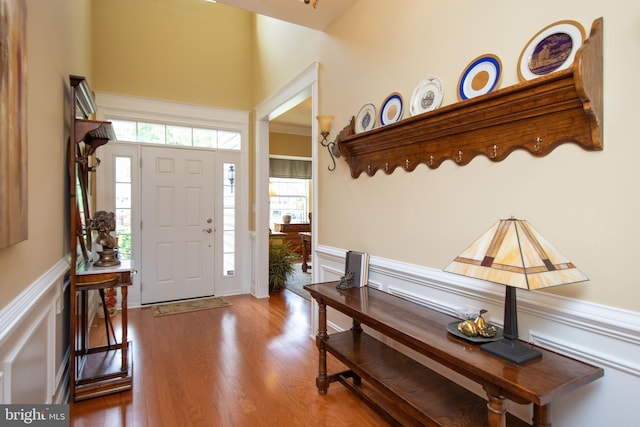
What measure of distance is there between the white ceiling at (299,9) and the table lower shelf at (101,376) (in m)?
2.80

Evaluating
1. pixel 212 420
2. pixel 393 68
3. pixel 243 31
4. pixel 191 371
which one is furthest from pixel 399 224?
pixel 243 31

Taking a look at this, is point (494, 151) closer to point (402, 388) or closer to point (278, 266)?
point (402, 388)

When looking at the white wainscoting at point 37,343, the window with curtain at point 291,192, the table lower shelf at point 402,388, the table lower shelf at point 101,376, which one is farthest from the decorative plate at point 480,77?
the window with curtain at point 291,192

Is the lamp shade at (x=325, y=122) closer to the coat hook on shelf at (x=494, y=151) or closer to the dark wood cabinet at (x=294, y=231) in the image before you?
the coat hook on shelf at (x=494, y=151)

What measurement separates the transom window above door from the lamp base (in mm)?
4215

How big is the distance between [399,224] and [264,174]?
2.84m

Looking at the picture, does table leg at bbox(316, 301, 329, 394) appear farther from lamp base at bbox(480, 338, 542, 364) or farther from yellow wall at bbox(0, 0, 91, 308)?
yellow wall at bbox(0, 0, 91, 308)

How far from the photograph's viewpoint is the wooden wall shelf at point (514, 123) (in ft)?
4.00

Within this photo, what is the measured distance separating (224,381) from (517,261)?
7.14ft

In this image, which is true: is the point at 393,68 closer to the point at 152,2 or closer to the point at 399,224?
the point at 399,224

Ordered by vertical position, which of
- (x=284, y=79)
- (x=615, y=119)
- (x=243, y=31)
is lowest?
(x=615, y=119)

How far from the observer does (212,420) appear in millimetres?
2031

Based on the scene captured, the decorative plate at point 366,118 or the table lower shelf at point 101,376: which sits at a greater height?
the decorative plate at point 366,118

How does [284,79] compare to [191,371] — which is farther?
[284,79]
